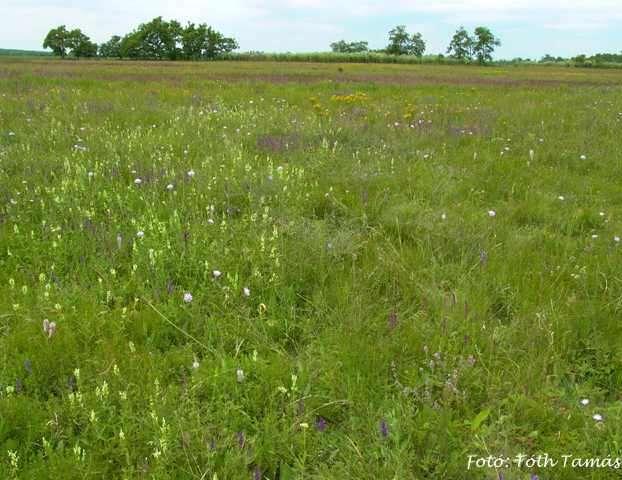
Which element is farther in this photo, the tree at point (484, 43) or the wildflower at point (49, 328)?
the tree at point (484, 43)

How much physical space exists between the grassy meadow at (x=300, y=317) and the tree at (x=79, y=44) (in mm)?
140902

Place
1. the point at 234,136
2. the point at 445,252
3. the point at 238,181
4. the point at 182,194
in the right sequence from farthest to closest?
the point at 234,136, the point at 238,181, the point at 182,194, the point at 445,252

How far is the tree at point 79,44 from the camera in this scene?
12750 centimetres

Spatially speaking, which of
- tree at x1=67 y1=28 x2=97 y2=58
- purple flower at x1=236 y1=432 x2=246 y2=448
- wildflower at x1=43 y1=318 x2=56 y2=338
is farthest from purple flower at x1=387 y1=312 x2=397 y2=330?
tree at x1=67 y1=28 x2=97 y2=58

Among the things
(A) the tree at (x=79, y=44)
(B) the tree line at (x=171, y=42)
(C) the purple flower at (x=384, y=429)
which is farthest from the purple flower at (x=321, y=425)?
(A) the tree at (x=79, y=44)

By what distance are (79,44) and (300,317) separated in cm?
14692

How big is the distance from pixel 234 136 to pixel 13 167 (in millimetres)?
3399

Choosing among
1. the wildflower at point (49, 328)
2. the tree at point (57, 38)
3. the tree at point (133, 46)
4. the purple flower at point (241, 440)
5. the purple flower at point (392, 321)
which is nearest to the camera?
the purple flower at point (241, 440)

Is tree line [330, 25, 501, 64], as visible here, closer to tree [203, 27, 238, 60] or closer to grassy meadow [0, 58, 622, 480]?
tree [203, 27, 238, 60]

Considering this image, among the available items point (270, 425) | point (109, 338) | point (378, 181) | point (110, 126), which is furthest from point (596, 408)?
point (110, 126)

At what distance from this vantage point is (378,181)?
6488mm

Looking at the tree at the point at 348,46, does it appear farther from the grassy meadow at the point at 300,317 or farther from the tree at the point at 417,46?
the grassy meadow at the point at 300,317

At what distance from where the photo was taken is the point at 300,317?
364cm

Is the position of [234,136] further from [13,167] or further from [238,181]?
[13,167]
